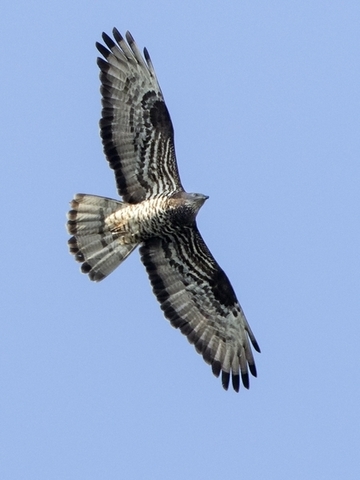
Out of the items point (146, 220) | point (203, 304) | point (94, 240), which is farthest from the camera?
point (203, 304)

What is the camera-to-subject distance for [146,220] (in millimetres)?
17297

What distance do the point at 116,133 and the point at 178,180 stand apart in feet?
3.14

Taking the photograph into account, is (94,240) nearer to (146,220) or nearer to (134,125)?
(146,220)

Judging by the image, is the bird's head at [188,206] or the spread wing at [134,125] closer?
the bird's head at [188,206]

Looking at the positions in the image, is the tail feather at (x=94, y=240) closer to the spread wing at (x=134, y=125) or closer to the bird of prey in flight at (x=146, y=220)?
the bird of prey in flight at (x=146, y=220)

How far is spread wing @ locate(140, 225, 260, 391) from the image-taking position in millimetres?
17828

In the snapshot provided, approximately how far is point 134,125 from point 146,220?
1.22 m

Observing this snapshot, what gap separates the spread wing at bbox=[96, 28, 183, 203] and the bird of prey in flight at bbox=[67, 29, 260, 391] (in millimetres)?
12

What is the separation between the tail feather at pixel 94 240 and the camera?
17.7 metres

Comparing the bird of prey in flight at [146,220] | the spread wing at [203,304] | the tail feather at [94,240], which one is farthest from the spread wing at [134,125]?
the spread wing at [203,304]

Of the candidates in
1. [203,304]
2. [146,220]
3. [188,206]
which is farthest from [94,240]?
[203,304]

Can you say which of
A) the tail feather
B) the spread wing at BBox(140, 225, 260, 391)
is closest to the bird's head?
the spread wing at BBox(140, 225, 260, 391)

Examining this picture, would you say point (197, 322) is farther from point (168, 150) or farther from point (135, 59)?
point (135, 59)

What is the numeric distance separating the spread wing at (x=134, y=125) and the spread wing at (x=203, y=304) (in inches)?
30.8
